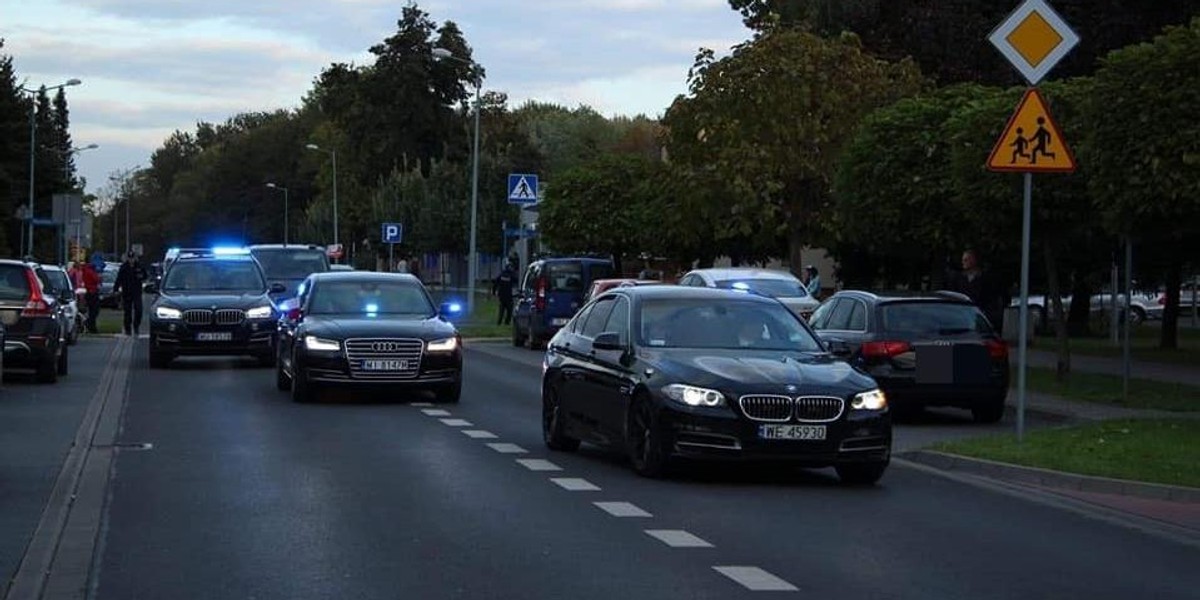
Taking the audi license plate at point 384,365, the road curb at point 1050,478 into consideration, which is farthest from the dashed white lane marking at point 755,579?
the audi license plate at point 384,365

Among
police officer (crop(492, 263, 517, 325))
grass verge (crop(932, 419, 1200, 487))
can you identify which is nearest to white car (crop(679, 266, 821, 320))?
grass verge (crop(932, 419, 1200, 487))

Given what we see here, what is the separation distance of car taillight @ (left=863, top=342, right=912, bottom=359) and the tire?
1.24 metres

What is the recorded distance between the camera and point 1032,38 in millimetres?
18234

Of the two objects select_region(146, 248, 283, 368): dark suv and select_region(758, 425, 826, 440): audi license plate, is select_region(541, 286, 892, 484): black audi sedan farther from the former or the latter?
select_region(146, 248, 283, 368): dark suv

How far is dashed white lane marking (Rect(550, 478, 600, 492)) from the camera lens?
1459 centimetres

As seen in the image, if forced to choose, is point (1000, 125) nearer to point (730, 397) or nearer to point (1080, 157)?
point (1080, 157)

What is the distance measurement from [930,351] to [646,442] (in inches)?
304

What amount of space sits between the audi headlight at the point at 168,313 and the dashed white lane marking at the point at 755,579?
21025mm

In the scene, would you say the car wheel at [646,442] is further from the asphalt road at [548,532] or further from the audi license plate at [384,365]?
the audi license plate at [384,365]

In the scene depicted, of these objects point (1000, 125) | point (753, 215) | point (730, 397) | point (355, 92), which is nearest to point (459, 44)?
point (355, 92)

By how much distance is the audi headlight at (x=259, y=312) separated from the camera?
3070 cm

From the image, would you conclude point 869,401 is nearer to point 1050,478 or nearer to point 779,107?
point 1050,478

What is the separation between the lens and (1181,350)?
41.6 metres

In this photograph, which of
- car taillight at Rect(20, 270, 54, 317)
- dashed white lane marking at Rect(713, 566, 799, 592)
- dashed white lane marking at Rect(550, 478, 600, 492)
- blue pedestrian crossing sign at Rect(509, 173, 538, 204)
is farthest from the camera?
blue pedestrian crossing sign at Rect(509, 173, 538, 204)
